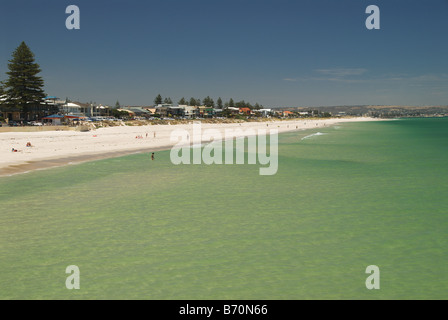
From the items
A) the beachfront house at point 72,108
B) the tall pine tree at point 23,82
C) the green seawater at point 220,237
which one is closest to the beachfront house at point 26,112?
the tall pine tree at point 23,82

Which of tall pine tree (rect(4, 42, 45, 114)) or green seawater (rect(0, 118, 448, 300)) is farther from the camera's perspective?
tall pine tree (rect(4, 42, 45, 114))

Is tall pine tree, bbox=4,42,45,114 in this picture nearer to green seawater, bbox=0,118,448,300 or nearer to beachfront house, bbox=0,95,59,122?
beachfront house, bbox=0,95,59,122

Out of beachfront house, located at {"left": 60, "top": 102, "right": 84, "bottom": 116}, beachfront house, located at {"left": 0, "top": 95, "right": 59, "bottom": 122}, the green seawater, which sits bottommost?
the green seawater

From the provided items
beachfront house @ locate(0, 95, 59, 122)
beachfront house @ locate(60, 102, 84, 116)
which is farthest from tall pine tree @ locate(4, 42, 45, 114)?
beachfront house @ locate(60, 102, 84, 116)

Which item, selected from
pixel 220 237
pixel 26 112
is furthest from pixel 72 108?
pixel 220 237

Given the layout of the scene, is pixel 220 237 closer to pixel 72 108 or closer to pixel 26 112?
pixel 26 112
